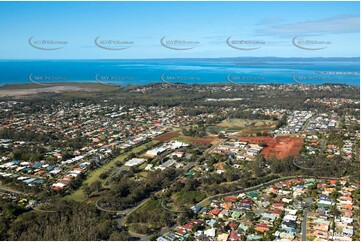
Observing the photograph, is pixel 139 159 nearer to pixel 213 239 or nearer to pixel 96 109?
pixel 213 239

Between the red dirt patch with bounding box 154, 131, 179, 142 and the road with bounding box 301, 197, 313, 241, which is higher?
the red dirt patch with bounding box 154, 131, 179, 142

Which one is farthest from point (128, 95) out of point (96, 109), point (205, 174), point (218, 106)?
point (205, 174)

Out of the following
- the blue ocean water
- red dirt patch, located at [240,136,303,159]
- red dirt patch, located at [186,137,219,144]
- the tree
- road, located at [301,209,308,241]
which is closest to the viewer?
road, located at [301,209,308,241]

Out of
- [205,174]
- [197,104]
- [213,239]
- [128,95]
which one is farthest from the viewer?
[128,95]

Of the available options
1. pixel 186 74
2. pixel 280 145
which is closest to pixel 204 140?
pixel 280 145

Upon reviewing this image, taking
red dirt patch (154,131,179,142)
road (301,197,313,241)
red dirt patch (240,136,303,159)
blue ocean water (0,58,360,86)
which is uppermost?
blue ocean water (0,58,360,86)

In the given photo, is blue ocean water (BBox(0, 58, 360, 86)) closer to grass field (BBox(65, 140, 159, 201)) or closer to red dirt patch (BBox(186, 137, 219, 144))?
red dirt patch (BBox(186, 137, 219, 144))

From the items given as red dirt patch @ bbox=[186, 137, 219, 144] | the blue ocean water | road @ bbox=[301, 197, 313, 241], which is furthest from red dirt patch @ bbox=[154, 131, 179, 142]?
the blue ocean water

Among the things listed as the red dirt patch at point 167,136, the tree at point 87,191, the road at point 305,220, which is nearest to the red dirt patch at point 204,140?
the red dirt patch at point 167,136

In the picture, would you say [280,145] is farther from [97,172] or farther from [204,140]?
[97,172]
